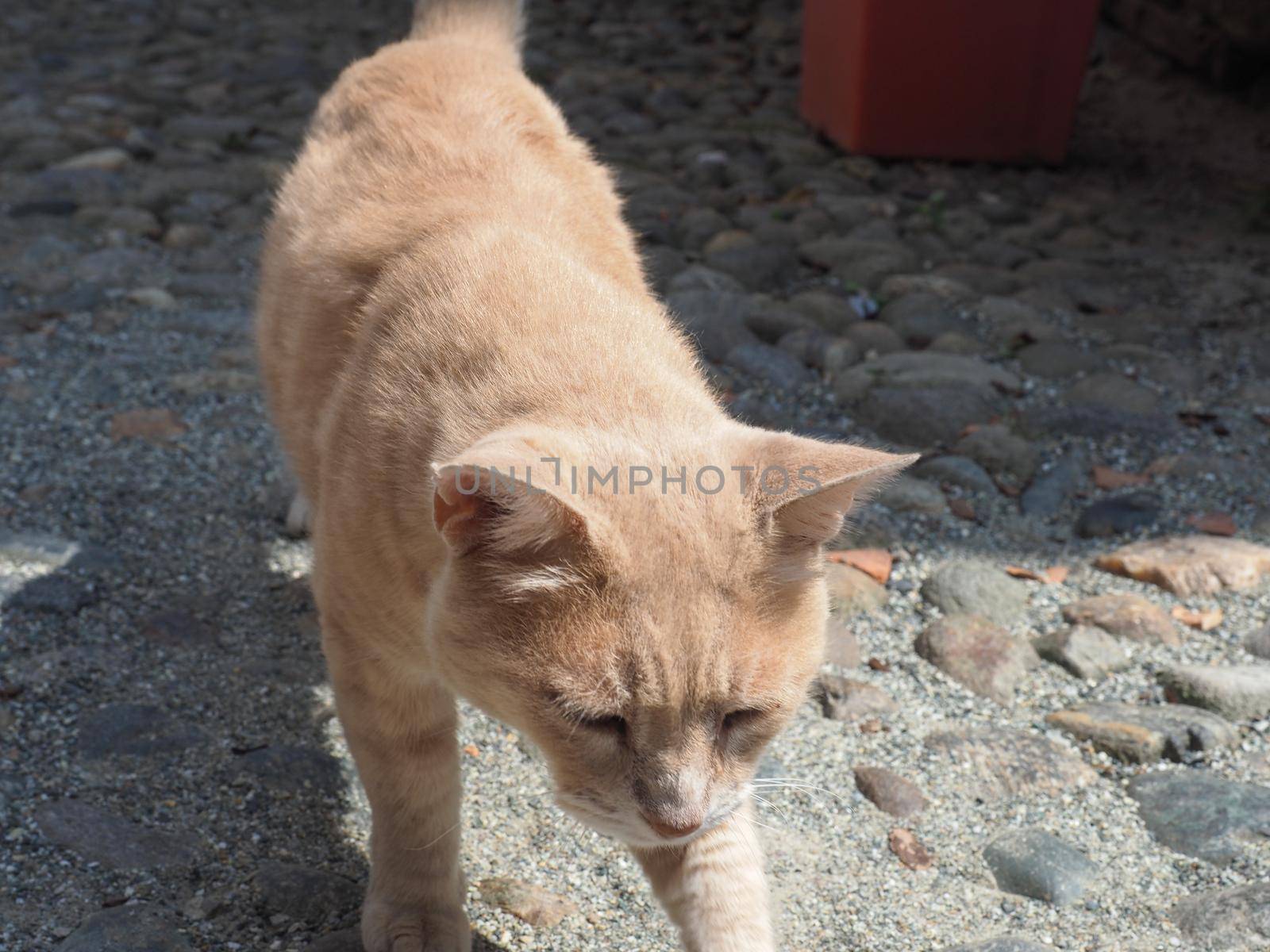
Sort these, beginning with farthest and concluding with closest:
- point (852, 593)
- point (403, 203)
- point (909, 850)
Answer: point (852, 593) < point (403, 203) < point (909, 850)

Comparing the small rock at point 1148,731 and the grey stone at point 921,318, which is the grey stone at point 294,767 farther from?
the grey stone at point 921,318

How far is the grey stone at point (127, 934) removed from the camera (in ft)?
8.05

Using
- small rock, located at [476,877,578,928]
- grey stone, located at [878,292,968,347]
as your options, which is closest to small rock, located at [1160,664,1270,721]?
small rock, located at [476,877,578,928]

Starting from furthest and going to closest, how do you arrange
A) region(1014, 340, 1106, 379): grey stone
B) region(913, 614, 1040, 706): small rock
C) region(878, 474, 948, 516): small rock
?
region(1014, 340, 1106, 379): grey stone
region(878, 474, 948, 516): small rock
region(913, 614, 1040, 706): small rock

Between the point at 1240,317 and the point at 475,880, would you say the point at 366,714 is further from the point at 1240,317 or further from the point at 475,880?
the point at 1240,317

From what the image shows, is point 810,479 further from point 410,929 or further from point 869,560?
point 869,560

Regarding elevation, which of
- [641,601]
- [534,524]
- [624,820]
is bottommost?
[624,820]

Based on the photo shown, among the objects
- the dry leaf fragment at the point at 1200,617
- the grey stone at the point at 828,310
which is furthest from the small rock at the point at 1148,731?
the grey stone at the point at 828,310

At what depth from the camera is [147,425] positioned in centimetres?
450

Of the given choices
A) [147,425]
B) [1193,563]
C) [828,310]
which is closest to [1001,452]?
[1193,563]

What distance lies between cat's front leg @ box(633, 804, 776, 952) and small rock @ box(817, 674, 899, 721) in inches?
31.0

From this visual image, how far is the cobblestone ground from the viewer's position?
2773 mm

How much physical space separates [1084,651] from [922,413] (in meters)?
1.32

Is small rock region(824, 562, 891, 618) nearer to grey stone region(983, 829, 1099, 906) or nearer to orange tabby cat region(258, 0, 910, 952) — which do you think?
grey stone region(983, 829, 1099, 906)
